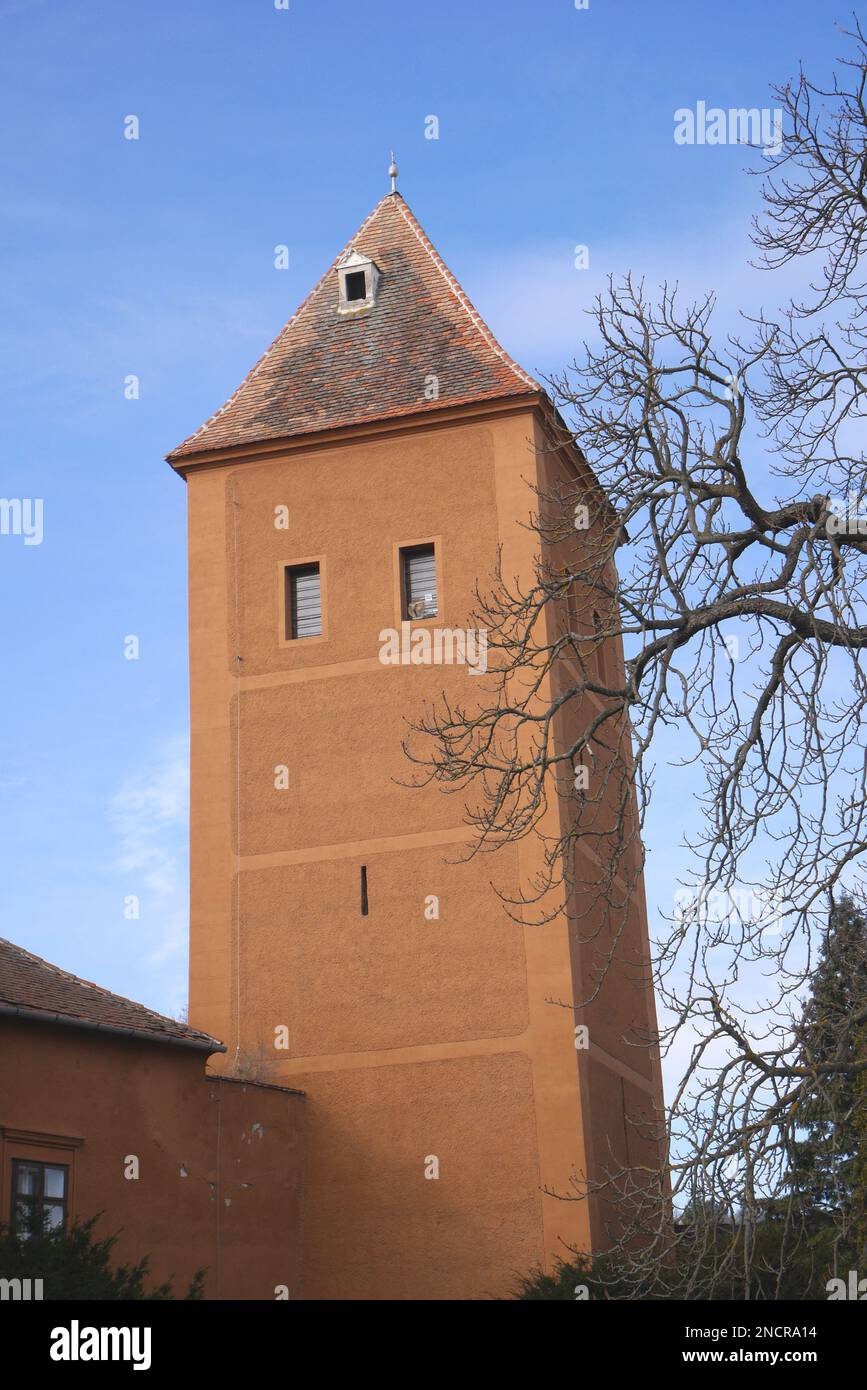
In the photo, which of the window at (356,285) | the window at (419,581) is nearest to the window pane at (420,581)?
the window at (419,581)

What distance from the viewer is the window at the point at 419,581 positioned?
2253cm

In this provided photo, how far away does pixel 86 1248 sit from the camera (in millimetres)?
14336

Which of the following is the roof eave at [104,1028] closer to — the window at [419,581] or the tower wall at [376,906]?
the tower wall at [376,906]

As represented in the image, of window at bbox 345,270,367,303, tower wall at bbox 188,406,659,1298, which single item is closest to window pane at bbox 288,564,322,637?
tower wall at bbox 188,406,659,1298

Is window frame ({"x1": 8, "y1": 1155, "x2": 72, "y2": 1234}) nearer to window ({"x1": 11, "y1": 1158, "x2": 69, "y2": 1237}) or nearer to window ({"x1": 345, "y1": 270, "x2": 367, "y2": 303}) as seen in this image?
window ({"x1": 11, "y1": 1158, "x2": 69, "y2": 1237})

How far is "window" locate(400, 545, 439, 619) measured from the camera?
887 inches

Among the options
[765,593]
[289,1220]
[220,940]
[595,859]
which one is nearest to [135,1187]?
[289,1220]

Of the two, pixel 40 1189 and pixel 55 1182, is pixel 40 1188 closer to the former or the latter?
pixel 40 1189

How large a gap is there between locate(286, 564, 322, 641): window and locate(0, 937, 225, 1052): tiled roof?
571 cm

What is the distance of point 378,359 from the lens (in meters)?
24.6
